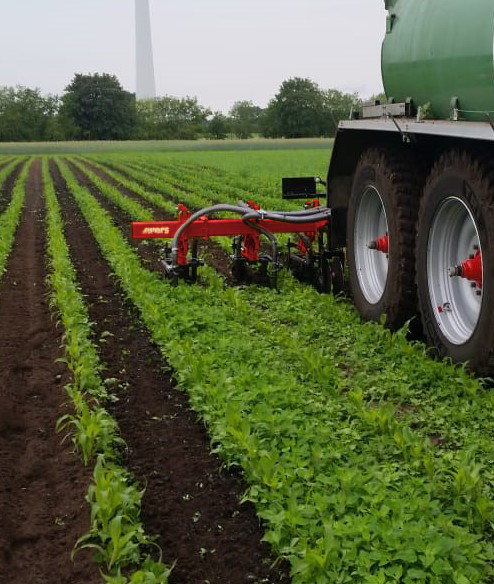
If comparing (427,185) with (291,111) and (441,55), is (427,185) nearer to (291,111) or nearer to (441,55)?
(441,55)

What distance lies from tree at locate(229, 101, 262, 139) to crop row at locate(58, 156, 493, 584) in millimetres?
67668

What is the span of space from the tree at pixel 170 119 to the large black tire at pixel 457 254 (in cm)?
6978

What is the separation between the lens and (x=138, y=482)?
3564 mm

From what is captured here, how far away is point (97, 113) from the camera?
77.4 meters

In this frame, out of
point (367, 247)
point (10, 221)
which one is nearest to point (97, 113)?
point (10, 221)

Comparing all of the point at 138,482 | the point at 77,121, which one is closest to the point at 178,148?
the point at 77,121

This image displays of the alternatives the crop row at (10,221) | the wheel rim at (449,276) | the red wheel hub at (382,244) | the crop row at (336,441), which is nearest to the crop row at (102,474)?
the crop row at (336,441)

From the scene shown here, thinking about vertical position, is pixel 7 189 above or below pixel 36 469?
above

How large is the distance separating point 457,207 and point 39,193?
15943 mm

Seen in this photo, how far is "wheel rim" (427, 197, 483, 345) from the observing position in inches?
195

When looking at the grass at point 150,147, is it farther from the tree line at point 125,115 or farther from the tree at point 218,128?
the tree at point 218,128

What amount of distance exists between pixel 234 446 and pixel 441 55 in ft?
8.70

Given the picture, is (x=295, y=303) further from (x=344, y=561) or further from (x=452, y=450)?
(x=344, y=561)

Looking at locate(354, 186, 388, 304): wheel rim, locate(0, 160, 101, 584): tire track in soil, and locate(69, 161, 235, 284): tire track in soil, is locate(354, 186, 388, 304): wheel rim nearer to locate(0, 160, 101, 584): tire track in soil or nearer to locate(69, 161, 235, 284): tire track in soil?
locate(69, 161, 235, 284): tire track in soil
